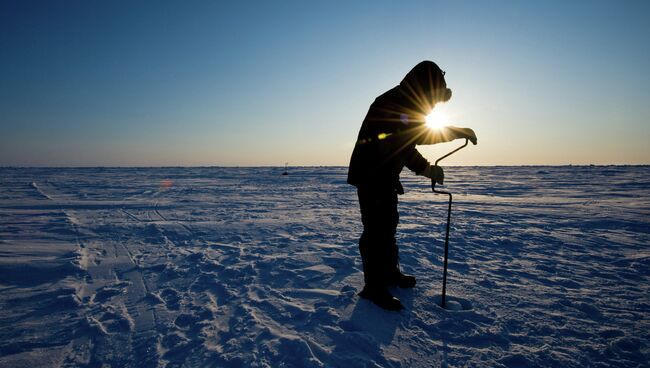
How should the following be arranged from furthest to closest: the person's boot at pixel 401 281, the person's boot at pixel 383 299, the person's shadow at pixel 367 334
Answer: the person's boot at pixel 401 281 < the person's boot at pixel 383 299 < the person's shadow at pixel 367 334

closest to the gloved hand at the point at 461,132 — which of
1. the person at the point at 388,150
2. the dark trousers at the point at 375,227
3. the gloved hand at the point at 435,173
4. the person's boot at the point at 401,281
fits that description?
the person at the point at 388,150

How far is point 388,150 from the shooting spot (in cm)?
257

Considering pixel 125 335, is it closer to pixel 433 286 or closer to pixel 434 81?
pixel 433 286

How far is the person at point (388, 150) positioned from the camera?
2.54 m

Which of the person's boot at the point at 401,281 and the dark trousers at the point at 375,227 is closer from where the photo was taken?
the dark trousers at the point at 375,227

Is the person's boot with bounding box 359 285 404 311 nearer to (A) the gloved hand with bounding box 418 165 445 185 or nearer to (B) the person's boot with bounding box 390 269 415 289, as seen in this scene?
(B) the person's boot with bounding box 390 269 415 289

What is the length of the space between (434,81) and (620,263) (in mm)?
3716

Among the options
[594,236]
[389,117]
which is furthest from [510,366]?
[594,236]

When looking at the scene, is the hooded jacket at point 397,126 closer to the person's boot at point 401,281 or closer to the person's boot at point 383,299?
the person's boot at point 383,299

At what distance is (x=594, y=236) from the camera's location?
5391mm

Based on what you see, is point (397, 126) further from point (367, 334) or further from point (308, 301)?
point (308, 301)

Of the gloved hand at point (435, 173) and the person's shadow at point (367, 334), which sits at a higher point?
the gloved hand at point (435, 173)

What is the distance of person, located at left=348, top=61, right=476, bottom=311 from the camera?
2541mm

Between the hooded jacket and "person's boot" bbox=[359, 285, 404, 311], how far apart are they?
36.7 inches
